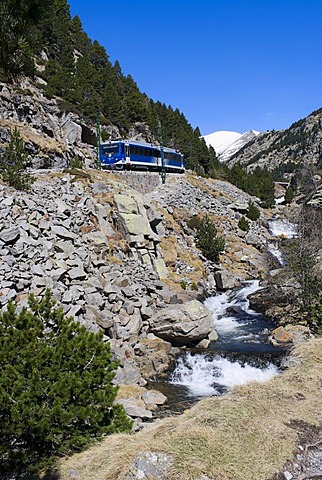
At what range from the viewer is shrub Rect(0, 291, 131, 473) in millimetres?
6574

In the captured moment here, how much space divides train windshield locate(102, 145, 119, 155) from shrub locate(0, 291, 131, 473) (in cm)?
3418

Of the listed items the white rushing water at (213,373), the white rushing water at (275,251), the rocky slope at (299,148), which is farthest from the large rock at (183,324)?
the rocky slope at (299,148)

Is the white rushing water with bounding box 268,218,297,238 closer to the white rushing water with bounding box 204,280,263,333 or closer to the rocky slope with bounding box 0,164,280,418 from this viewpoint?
the rocky slope with bounding box 0,164,280,418

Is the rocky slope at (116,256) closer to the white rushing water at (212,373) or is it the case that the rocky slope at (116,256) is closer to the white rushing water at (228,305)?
the white rushing water at (212,373)

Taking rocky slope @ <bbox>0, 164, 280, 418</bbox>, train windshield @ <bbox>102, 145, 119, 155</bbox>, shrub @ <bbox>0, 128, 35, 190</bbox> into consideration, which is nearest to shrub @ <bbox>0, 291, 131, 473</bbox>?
rocky slope @ <bbox>0, 164, 280, 418</bbox>

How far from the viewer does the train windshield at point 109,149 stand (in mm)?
40438

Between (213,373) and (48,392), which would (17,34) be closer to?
(48,392)

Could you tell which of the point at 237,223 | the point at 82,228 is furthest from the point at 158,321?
the point at 237,223

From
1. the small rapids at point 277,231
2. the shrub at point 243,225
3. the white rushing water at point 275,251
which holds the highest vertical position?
the shrub at point 243,225

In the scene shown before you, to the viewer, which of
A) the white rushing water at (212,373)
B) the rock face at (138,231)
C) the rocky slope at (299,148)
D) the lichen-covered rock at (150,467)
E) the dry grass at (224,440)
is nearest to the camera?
the lichen-covered rock at (150,467)

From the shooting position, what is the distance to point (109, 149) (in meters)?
40.8

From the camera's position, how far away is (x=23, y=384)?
6.84m

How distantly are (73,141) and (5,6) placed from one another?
44176mm

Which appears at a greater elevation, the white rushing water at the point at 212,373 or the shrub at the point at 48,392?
the shrub at the point at 48,392
